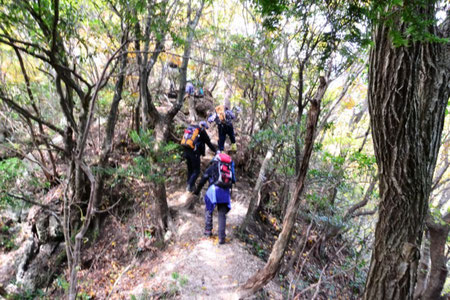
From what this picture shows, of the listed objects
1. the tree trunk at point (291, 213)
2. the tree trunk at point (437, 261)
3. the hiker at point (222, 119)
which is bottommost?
the tree trunk at point (437, 261)

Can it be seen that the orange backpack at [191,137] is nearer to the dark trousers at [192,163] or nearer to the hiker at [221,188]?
the dark trousers at [192,163]

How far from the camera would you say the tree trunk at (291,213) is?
314 cm

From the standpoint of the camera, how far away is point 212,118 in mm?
7832

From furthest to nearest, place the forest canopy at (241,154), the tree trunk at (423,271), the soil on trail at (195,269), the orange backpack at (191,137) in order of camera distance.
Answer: the orange backpack at (191,137)
the tree trunk at (423,271)
the soil on trail at (195,269)
the forest canopy at (241,154)

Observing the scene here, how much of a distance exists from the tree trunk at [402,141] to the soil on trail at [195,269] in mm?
2699

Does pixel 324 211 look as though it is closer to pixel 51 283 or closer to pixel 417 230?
pixel 417 230

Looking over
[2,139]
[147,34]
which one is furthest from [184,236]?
[2,139]

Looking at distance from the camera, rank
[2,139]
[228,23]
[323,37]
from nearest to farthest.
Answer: [323,37], [2,139], [228,23]

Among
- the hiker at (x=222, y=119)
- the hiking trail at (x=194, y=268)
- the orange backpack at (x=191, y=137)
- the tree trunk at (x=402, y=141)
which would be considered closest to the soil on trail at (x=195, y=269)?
the hiking trail at (x=194, y=268)

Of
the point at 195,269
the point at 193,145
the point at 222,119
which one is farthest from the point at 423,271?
the point at 222,119

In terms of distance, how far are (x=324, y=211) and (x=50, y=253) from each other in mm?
8446

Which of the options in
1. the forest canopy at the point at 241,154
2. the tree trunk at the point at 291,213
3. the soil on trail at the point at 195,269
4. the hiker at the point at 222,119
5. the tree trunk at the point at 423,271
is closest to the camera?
the forest canopy at the point at 241,154

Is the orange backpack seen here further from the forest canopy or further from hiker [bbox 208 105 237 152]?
hiker [bbox 208 105 237 152]

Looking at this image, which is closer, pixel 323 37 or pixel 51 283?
pixel 323 37
